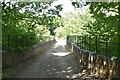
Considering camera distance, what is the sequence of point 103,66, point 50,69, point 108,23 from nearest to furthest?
point 103,66, point 108,23, point 50,69

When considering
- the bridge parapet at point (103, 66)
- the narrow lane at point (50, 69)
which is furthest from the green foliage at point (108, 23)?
the narrow lane at point (50, 69)

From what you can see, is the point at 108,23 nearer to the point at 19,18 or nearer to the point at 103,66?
the point at 103,66

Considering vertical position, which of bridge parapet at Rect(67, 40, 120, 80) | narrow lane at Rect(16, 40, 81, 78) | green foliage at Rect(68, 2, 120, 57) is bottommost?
narrow lane at Rect(16, 40, 81, 78)

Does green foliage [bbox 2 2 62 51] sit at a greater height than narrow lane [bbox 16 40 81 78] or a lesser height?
greater

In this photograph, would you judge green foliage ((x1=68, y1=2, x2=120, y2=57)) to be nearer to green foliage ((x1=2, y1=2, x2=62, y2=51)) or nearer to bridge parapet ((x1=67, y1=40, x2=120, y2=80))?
bridge parapet ((x1=67, y1=40, x2=120, y2=80))

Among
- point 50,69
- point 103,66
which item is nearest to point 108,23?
point 103,66

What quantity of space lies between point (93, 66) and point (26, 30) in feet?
19.7

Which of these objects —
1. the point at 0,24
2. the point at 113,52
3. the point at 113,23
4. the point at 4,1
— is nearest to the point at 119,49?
the point at 113,52

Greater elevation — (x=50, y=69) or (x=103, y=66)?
(x=103, y=66)

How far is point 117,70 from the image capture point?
6418 mm

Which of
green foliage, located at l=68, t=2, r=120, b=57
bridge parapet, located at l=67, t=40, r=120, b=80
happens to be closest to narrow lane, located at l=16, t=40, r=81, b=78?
bridge parapet, located at l=67, t=40, r=120, b=80

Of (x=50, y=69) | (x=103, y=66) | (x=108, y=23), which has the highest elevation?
(x=108, y=23)

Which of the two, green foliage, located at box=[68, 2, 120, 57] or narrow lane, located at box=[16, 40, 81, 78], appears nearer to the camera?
green foliage, located at box=[68, 2, 120, 57]

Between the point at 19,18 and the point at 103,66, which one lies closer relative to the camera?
the point at 103,66
